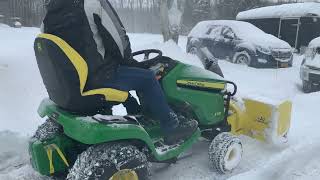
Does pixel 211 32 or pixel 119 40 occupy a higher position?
pixel 119 40

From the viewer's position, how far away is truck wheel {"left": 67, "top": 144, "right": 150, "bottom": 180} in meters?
3.35

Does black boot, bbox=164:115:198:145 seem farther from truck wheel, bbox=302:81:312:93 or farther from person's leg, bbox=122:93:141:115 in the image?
truck wheel, bbox=302:81:312:93

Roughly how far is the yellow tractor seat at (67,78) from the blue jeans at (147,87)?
104mm

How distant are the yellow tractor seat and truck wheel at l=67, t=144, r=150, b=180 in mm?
398

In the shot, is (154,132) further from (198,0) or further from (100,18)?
(198,0)

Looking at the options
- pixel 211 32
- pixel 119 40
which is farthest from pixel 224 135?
pixel 211 32

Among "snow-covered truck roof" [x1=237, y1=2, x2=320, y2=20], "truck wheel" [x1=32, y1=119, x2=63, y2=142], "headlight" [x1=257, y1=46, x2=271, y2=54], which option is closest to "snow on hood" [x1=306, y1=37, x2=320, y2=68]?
"headlight" [x1=257, y1=46, x2=271, y2=54]

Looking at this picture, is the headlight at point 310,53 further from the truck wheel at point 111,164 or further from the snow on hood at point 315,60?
the truck wheel at point 111,164

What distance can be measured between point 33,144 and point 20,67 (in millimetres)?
6042

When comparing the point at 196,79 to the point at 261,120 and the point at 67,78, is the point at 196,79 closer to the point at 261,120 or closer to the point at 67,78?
the point at 261,120

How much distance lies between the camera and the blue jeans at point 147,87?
3.64 metres

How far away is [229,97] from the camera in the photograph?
462 cm

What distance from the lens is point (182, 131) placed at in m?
4.20

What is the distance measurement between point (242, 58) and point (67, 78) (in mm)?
9864
